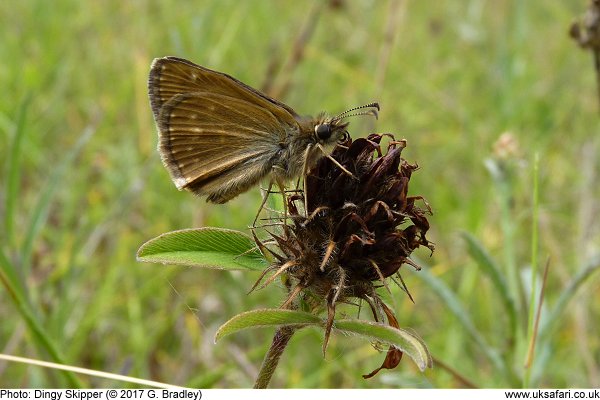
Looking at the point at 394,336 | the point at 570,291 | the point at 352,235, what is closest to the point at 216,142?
the point at 352,235

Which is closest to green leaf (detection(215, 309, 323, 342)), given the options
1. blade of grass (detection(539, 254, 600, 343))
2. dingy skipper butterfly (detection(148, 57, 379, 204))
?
dingy skipper butterfly (detection(148, 57, 379, 204))

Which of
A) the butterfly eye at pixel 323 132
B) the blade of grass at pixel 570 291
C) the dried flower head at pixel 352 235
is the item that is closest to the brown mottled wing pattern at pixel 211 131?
the butterfly eye at pixel 323 132

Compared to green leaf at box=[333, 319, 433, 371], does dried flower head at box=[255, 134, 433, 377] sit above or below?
above

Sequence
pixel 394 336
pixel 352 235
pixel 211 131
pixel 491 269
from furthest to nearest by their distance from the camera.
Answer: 1. pixel 491 269
2. pixel 211 131
3. pixel 352 235
4. pixel 394 336

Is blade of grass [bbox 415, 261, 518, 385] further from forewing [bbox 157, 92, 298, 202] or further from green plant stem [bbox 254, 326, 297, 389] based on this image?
green plant stem [bbox 254, 326, 297, 389]

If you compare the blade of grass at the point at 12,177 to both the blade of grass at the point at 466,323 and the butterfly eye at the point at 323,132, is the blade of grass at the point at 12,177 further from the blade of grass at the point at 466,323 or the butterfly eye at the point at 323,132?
the blade of grass at the point at 466,323

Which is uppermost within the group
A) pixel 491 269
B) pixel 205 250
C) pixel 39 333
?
pixel 491 269

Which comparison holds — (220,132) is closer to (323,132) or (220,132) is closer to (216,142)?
(216,142)
